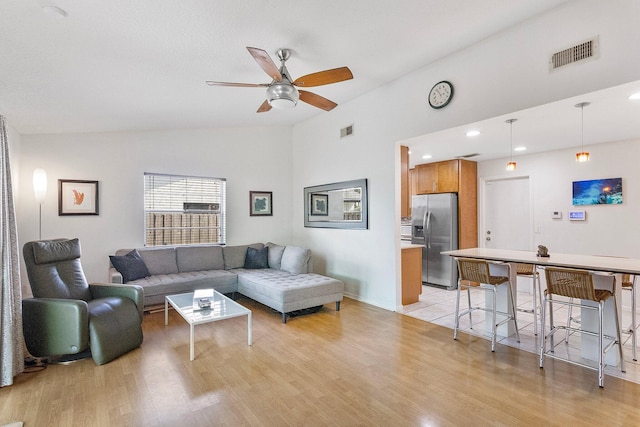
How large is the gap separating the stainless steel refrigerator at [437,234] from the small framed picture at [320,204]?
1981 mm

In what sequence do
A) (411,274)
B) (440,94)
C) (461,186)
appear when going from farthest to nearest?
1. (461,186)
2. (411,274)
3. (440,94)

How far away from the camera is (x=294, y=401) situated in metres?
2.29

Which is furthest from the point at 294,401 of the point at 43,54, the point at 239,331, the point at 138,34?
the point at 43,54

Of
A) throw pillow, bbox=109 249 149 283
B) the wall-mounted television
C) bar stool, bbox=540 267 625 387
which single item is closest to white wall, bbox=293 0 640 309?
bar stool, bbox=540 267 625 387

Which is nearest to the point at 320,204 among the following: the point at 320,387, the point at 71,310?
the point at 320,387

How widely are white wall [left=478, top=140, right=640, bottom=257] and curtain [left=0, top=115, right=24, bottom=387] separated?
6857mm

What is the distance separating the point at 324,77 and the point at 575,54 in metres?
2.13

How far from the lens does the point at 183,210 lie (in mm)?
5398

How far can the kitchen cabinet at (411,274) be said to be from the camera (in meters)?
4.67

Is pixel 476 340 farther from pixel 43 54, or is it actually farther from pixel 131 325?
pixel 43 54

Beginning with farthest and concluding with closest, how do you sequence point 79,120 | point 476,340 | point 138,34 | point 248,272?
1. point 248,272
2. point 79,120
3. point 476,340
4. point 138,34

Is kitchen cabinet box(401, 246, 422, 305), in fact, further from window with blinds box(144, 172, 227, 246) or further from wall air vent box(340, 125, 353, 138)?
window with blinds box(144, 172, 227, 246)

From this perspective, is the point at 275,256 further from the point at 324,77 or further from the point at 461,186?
the point at 461,186

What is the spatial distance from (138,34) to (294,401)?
309 cm
